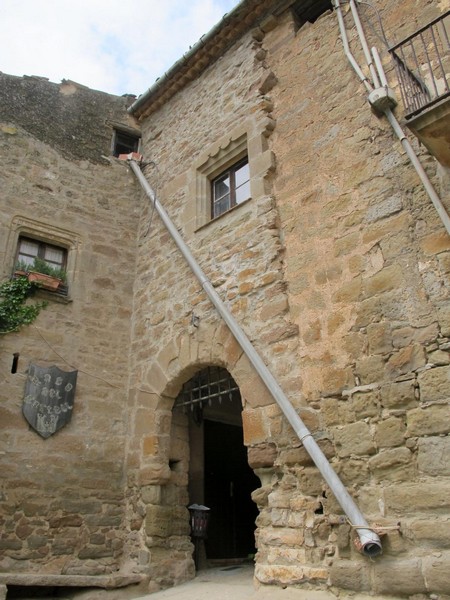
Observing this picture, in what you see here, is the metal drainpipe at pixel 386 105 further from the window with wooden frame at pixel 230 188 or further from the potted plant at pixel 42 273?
the potted plant at pixel 42 273

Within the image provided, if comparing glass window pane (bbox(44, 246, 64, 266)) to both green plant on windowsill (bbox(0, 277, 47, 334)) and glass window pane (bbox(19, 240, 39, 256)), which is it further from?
green plant on windowsill (bbox(0, 277, 47, 334))

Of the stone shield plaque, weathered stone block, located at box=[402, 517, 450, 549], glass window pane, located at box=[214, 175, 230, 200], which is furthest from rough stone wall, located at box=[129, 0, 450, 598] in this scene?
the stone shield plaque

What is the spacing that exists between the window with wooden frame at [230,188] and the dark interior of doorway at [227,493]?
9.49 feet

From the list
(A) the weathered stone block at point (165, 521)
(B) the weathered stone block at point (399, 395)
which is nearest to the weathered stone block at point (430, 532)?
(B) the weathered stone block at point (399, 395)

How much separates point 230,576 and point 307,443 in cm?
250

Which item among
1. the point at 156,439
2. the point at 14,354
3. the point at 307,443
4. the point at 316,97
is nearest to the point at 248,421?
the point at 307,443

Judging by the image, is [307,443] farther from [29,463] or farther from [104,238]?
[104,238]

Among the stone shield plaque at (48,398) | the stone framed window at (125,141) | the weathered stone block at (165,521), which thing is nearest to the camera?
the weathered stone block at (165,521)

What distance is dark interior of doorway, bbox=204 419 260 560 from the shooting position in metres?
7.44

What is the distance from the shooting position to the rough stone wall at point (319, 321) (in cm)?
383

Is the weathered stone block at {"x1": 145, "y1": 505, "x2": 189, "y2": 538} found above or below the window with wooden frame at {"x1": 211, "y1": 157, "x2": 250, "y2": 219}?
below

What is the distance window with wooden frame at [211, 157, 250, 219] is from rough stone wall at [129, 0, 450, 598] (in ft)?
1.04

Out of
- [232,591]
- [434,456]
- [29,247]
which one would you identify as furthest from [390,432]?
[29,247]

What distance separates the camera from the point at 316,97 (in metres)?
5.69
